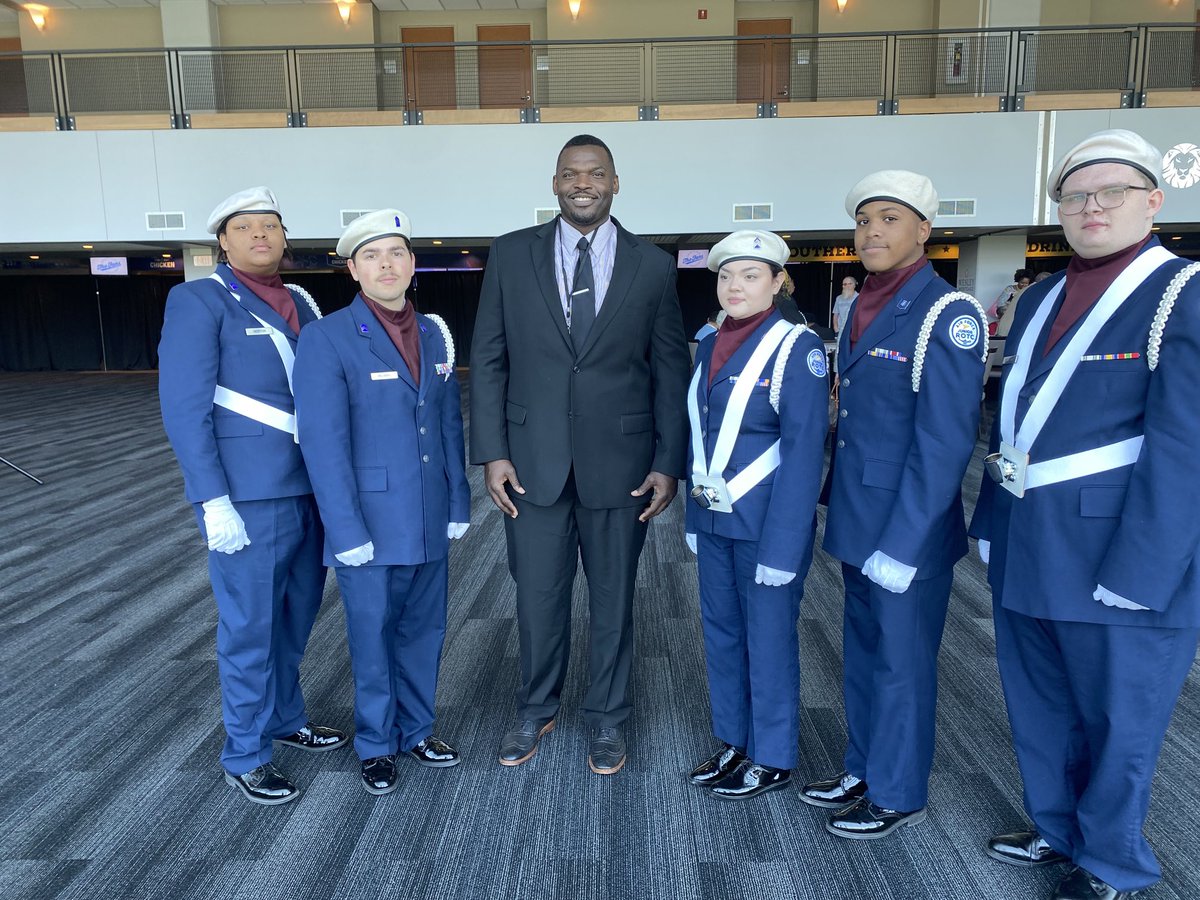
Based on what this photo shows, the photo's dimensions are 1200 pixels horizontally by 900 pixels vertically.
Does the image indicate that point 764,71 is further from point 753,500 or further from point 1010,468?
point 1010,468

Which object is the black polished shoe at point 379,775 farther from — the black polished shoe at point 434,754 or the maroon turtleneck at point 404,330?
the maroon turtleneck at point 404,330

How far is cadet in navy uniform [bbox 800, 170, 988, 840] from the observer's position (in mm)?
1872

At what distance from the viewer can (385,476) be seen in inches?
89.7

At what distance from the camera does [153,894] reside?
6.28ft

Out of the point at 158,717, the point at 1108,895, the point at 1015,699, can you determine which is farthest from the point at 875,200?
the point at 158,717

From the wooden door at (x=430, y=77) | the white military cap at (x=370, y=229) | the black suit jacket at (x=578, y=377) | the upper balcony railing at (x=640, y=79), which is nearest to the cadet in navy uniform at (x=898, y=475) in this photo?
the black suit jacket at (x=578, y=377)

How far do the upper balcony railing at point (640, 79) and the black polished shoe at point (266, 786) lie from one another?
32.1 ft

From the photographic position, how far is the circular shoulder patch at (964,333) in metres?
1.86

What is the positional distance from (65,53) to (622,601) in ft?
40.7

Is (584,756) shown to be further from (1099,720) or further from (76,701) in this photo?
(76,701)

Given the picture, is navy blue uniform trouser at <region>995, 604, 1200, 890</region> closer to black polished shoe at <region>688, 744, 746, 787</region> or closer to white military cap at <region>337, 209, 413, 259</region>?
black polished shoe at <region>688, 744, 746, 787</region>

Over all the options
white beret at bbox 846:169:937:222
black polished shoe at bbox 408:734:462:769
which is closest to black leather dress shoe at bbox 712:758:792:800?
black polished shoe at bbox 408:734:462:769

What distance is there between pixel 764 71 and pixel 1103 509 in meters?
10.4

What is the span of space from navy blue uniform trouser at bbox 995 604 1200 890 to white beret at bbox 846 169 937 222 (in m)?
0.97
